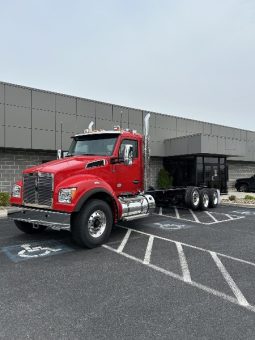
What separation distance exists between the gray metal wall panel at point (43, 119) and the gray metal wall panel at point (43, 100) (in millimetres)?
287

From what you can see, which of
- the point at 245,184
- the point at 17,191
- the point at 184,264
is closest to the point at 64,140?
the point at 17,191

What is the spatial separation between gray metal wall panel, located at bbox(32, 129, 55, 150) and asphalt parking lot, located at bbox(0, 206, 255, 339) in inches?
392

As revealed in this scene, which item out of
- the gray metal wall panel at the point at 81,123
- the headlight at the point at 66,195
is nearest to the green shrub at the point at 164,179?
the gray metal wall panel at the point at 81,123

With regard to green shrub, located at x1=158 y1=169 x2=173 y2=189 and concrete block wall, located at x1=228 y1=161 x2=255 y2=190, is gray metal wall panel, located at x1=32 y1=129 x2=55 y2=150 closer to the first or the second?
green shrub, located at x1=158 y1=169 x2=173 y2=189

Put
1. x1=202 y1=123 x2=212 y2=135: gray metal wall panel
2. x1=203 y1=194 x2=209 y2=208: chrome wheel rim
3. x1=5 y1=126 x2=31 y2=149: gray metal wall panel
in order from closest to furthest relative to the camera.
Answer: x1=203 y1=194 x2=209 y2=208: chrome wheel rim
x1=5 y1=126 x2=31 y2=149: gray metal wall panel
x1=202 y1=123 x2=212 y2=135: gray metal wall panel

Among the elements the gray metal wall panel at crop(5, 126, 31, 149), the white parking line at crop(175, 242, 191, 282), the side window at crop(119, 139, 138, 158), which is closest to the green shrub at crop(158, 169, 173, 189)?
the gray metal wall panel at crop(5, 126, 31, 149)

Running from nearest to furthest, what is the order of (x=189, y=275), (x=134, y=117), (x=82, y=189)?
(x=189, y=275), (x=82, y=189), (x=134, y=117)

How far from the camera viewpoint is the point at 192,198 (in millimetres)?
14711

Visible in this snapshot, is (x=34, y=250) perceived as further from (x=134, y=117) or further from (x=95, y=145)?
(x=134, y=117)

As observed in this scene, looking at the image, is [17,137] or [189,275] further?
[17,137]

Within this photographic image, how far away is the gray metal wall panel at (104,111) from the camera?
71.5 feet

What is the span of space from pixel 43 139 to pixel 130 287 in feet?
48.9

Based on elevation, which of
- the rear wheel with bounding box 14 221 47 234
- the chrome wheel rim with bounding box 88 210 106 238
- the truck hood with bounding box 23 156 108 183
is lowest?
the rear wheel with bounding box 14 221 47 234

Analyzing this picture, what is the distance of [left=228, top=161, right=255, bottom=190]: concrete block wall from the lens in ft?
107
